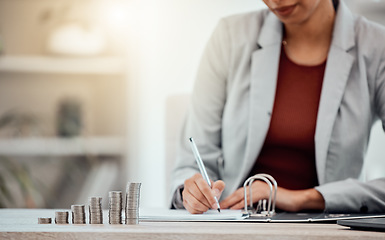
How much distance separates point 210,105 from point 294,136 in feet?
0.91

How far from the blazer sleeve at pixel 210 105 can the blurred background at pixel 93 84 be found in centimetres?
146

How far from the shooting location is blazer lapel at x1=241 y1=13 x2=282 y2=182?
174 cm

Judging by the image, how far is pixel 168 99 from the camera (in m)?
2.05

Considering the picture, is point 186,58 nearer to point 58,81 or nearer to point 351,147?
point 58,81

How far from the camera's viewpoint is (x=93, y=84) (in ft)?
11.4

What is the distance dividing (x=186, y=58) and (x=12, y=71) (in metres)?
1.01

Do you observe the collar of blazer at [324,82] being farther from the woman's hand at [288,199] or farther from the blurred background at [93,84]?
the blurred background at [93,84]

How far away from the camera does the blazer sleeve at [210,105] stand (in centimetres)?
179

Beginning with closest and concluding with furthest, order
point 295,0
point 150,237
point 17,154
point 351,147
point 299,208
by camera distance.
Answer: point 150,237 → point 299,208 → point 295,0 → point 351,147 → point 17,154

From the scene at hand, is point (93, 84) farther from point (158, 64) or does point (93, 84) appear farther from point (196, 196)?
point (196, 196)

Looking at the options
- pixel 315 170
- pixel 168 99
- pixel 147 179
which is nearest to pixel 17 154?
pixel 147 179

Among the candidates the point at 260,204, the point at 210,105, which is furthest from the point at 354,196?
the point at 210,105

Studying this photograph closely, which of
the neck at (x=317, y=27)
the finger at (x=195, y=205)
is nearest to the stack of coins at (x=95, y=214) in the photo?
the finger at (x=195, y=205)

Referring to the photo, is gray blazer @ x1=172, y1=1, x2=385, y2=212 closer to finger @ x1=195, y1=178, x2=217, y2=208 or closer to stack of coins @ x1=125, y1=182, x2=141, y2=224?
finger @ x1=195, y1=178, x2=217, y2=208
